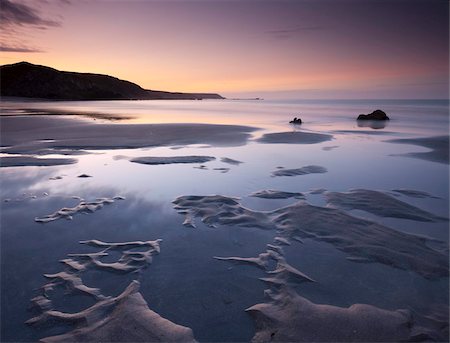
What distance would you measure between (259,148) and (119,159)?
233 inches

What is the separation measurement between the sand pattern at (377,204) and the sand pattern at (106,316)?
4.33 m

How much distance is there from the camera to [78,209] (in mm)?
5871

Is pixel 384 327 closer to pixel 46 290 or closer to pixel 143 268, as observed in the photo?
pixel 143 268

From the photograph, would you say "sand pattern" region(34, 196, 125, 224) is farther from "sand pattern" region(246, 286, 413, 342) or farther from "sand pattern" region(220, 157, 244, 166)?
"sand pattern" region(220, 157, 244, 166)

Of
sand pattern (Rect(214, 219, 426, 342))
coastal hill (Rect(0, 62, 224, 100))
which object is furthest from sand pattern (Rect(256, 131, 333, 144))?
coastal hill (Rect(0, 62, 224, 100))

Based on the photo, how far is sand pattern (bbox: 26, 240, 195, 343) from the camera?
2.80 meters

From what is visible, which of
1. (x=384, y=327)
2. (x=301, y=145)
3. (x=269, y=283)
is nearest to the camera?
(x=384, y=327)

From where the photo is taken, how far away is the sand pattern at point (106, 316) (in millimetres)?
2799

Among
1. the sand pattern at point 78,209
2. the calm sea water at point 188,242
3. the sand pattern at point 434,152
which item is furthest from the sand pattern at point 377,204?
the sand pattern at point 434,152

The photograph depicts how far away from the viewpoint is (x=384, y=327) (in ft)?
9.66

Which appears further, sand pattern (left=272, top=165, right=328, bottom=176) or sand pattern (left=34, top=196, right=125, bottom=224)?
sand pattern (left=272, top=165, right=328, bottom=176)

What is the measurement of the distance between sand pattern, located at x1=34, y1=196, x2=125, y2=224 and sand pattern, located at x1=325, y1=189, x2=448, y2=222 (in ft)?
14.9

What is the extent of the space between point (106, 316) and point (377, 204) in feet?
17.9

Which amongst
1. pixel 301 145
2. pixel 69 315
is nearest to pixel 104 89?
pixel 301 145
